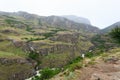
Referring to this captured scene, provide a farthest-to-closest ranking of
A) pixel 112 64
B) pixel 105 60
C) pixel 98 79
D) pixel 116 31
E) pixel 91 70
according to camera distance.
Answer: pixel 116 31 → pixel 105 60 → pixel 112 64 → pixel 91 70 → pixel 98 79

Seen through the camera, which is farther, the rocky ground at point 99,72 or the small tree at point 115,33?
the small tree at point 115,33

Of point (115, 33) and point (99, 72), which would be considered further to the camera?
point (115, 33)

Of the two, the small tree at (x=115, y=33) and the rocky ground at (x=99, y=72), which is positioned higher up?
the small tree at (x=115, y=33)

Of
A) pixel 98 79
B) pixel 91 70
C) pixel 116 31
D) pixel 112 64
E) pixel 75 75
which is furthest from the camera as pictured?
pixel 116 31

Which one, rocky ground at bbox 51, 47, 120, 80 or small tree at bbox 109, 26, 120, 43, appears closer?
rocky ground at bbox 51, 47, 120, 80

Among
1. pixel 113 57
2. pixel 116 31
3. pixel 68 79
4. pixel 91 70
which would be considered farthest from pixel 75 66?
pixel 116 31

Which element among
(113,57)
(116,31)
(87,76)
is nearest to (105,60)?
(113,57)

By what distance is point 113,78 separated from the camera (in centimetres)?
2606

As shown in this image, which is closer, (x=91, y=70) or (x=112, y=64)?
(x=91, y=70)

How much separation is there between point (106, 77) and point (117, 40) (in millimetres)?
42665

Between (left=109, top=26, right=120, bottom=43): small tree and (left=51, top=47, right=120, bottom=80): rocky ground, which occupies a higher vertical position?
(left=109, top=26, right=120, bottom=43): small tree

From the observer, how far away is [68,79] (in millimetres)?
26406

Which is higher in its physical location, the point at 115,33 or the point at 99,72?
the point at 115,33

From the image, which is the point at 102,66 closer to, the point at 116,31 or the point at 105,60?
the point at 105,60
